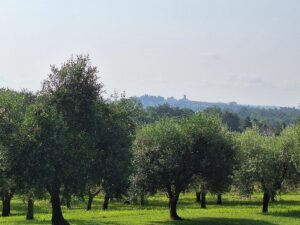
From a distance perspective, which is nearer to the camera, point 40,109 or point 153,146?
point 40,109

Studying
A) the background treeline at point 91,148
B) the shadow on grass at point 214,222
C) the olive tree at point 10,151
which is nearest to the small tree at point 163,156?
the background treeline at point 91,148

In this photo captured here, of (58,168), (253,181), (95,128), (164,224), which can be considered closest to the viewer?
(58,168)

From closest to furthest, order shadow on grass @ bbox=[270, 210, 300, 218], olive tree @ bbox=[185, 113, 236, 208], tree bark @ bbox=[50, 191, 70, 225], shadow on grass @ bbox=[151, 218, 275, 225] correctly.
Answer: tree bark @ bbox=[50, 191, 70, 225]
shadow on grass @ bbox=[151, 218, 275, 225]
olive tree @ bbox=[185, 113, 236, 208]
shadow on grass @ bbox=[270, 210, 300, 218]

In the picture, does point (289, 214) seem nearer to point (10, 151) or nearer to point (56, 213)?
point (56, 213)

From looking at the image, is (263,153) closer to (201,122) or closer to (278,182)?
(278,182)

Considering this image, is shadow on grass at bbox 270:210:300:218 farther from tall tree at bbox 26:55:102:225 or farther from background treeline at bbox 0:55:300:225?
tall tree at bbox 26:55:102:225

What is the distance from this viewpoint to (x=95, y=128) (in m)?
42.8

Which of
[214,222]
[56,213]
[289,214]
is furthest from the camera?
[289,214]

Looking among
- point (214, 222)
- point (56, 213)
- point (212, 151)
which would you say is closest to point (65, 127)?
point (56, 213)

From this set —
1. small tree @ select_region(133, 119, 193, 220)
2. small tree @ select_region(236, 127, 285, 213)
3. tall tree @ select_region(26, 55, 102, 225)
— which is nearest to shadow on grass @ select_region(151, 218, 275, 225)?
small tree @ select_region(133, 119, 193, 220)

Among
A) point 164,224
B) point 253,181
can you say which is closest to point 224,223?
point 164,224

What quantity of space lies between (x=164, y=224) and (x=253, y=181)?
2119 cm

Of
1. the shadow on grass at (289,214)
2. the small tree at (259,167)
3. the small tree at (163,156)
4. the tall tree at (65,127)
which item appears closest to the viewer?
the tall tree at (65,127)

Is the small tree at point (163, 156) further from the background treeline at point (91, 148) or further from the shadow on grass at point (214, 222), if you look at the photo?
the shadow on grass at point (214, 222)
